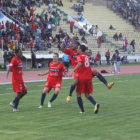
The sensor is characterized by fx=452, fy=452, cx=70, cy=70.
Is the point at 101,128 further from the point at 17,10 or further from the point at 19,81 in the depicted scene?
the point at 17,10

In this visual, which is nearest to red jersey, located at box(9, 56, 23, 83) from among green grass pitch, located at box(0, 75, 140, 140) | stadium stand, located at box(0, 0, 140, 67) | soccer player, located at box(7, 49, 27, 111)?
soccer player, located at box(7, 49, 27, 111)

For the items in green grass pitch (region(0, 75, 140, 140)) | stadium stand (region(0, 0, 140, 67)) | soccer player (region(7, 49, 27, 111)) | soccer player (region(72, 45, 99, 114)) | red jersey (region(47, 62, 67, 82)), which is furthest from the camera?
stadium stand (region(0, 0, 140, 67))

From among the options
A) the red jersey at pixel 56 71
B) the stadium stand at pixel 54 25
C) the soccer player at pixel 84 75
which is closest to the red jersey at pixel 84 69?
the soccer player at pixel 84 75

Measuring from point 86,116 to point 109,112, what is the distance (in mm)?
1046

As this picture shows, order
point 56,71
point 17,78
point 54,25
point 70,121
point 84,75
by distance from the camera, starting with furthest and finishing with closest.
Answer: point 54,25 < point 56,71 < point 17,78 < point 84,75 < point 70,121

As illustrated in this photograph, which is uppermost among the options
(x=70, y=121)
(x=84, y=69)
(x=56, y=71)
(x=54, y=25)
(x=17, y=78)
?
(x=54, y=25)

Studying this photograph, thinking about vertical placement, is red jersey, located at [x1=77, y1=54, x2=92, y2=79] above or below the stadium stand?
below

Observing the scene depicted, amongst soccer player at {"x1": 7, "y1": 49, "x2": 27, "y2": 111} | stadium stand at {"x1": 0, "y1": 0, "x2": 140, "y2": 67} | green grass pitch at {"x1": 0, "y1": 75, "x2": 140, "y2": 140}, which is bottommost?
green grass pitch at {"x1": 0, "y1": 75, "x2": 140, "y2": 140}

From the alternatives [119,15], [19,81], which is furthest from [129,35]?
[19,81]

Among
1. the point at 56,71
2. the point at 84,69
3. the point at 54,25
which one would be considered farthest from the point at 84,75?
the point at 54,25

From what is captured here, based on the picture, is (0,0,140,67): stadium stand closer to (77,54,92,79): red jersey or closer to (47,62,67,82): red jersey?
(47,62,67,82): red jersey

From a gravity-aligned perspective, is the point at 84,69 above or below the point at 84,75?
above

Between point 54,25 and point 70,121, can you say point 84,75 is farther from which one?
point 54,25

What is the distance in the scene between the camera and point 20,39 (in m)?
38.5
